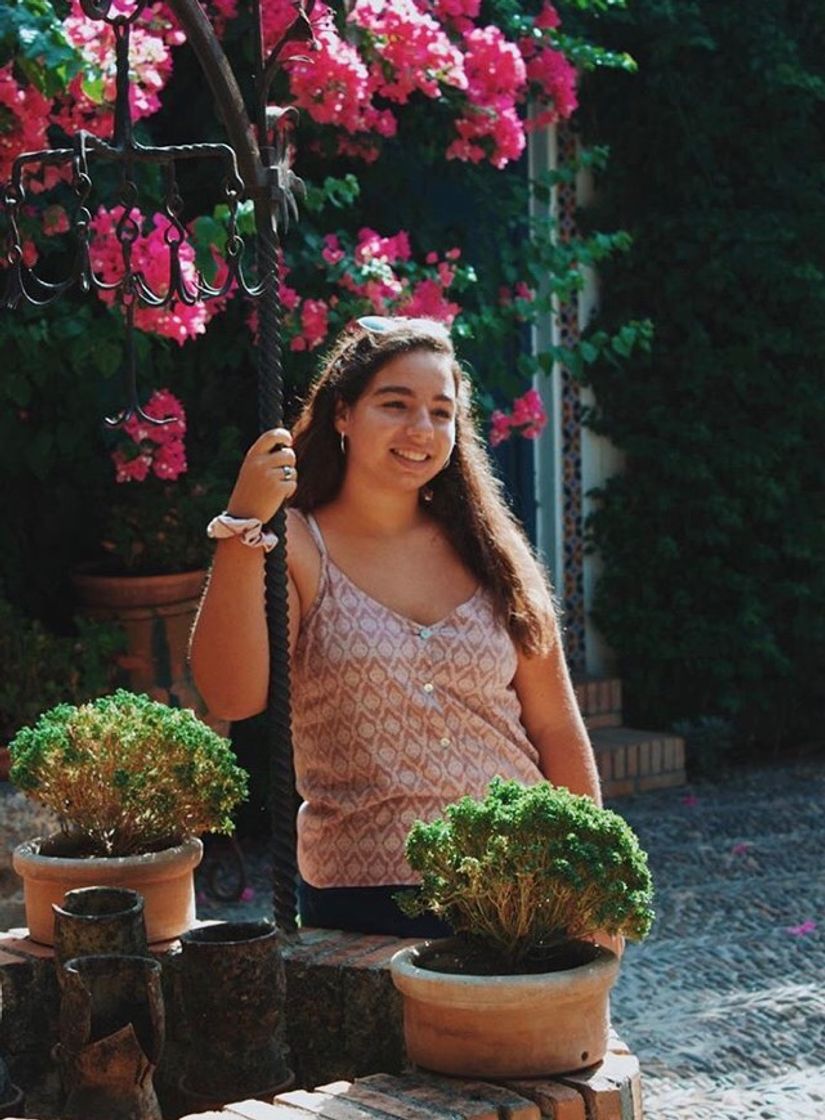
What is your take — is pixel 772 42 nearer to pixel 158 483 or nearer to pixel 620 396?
pixel 620 396

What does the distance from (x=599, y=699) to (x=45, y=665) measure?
3123 millimetres

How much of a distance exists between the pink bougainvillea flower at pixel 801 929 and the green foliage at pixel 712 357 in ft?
7.72

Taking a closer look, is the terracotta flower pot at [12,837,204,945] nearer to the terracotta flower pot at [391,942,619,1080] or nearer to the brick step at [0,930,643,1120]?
the brick step at [0,930,643,1120]

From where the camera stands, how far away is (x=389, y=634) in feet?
10.5

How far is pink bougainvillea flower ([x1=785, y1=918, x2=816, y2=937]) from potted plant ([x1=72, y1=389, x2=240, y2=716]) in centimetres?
187

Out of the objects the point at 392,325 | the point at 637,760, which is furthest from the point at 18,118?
the point at 637,760

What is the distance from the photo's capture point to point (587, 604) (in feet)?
28.0

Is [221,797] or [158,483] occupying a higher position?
[158,483]

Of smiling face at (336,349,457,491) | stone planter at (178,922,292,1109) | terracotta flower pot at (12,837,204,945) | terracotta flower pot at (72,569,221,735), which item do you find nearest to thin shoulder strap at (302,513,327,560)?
smiling face at (336,349,457,491)

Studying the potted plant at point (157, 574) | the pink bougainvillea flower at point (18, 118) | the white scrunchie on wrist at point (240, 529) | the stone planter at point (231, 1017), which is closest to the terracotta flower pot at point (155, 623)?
the potted plant at point (157, 574)

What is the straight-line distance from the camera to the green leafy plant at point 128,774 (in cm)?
296

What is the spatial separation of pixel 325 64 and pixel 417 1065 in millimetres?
3674

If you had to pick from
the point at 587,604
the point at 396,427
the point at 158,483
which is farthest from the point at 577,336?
the point at 396,427

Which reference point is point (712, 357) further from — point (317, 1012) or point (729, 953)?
point (317, 1012)
